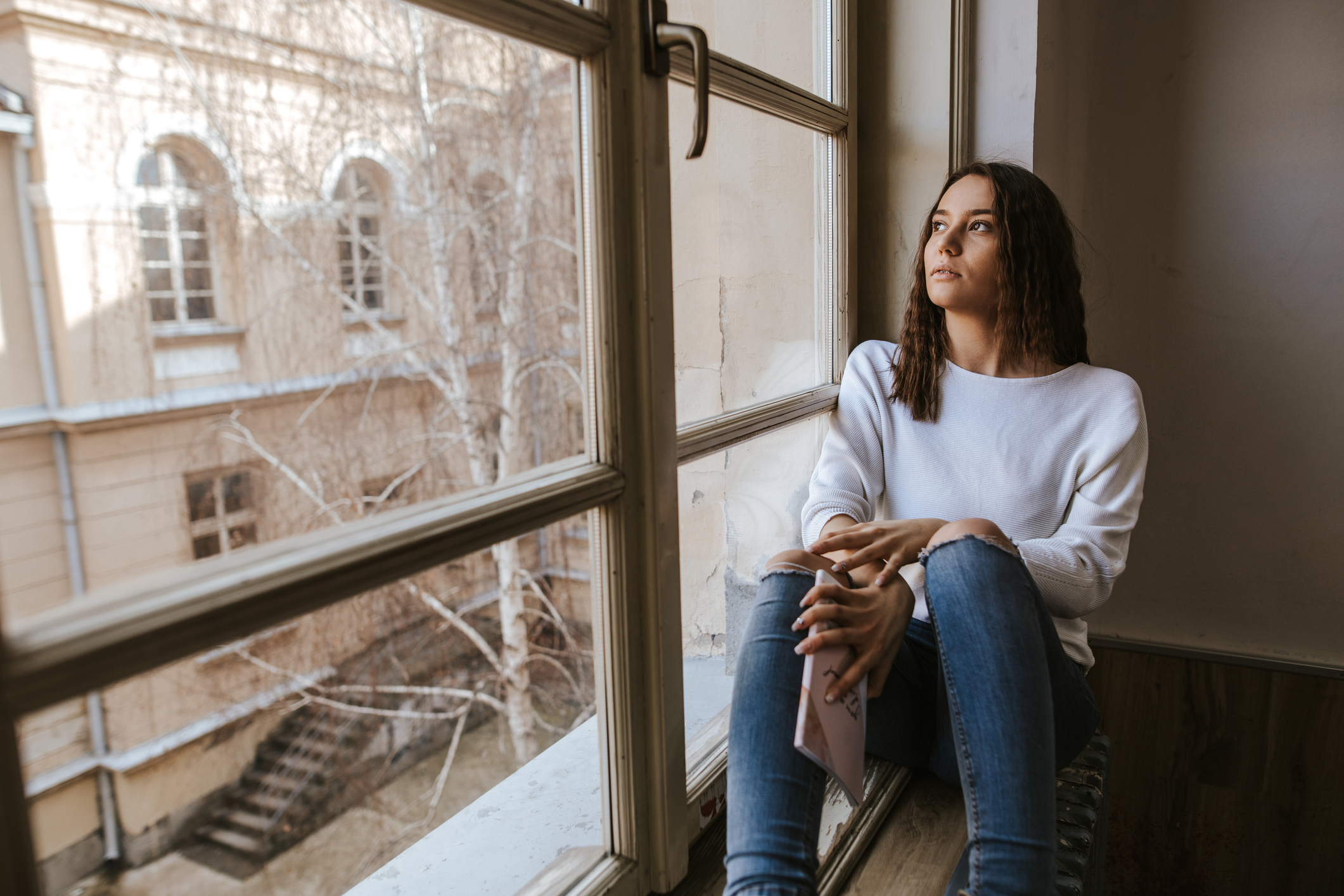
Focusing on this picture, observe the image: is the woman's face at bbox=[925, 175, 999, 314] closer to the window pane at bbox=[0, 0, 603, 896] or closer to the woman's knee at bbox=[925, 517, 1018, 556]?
the woman's knee at bbox=[925, 517, 1018, 556]

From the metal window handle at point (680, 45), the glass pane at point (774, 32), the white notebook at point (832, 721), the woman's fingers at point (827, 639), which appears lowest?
the white notebook at point (832, 721)

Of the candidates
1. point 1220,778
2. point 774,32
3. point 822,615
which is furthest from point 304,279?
point 1220,778

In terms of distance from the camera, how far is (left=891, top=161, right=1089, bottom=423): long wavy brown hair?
1.34 meters

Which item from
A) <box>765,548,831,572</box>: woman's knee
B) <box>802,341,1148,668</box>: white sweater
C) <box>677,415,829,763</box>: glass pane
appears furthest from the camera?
<box>677,415,829,763</box>: glass pane

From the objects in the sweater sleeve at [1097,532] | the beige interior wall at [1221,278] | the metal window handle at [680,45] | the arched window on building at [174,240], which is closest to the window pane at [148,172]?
the arched window on building at [174,240]

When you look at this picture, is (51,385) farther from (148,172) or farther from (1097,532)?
(1097,532)

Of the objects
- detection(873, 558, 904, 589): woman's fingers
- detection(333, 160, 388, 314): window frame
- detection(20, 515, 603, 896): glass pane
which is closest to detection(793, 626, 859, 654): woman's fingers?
detection(873, 558, 904, 589): woman's fingers

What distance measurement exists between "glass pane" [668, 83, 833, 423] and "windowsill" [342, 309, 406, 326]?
1.98ft

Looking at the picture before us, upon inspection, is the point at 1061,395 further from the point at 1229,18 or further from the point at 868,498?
the point at 1229,18

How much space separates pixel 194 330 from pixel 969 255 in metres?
1.14

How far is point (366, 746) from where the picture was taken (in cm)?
71

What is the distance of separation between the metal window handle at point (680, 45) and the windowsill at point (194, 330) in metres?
0.51

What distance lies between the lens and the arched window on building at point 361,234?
0.64m

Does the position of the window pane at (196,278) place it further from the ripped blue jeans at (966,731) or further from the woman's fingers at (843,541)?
the woman's fingers at (843,541)
